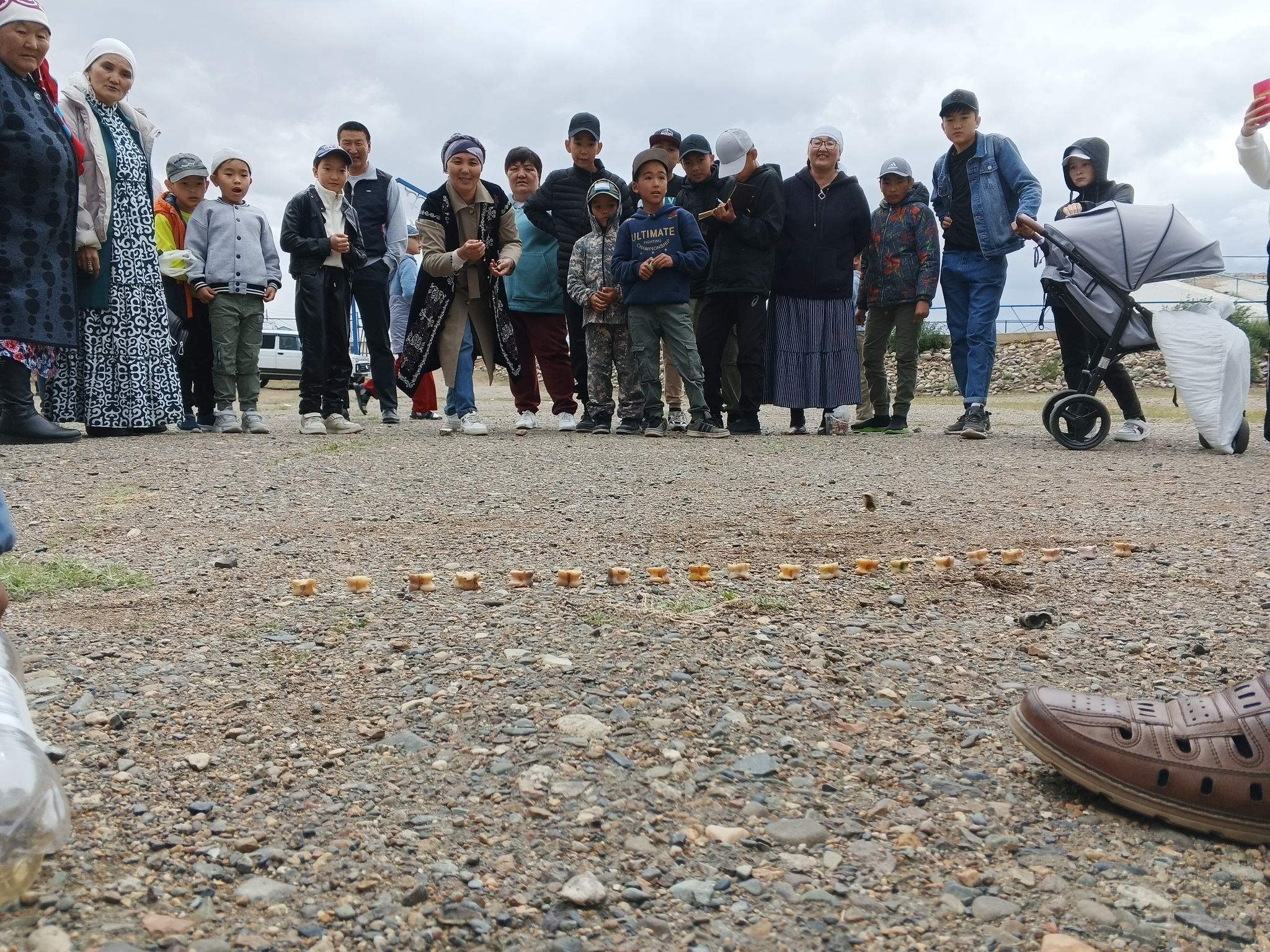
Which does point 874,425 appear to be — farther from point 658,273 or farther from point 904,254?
point 658,273

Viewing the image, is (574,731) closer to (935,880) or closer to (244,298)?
(935,880)

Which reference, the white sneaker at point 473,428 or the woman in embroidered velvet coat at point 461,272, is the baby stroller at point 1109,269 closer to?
the woman in embroidered velvet coat at point 461,272

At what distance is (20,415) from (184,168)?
220cm

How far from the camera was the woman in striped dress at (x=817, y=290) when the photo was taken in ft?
24.0

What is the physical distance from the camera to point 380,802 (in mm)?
1686

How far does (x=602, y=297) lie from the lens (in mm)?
6922

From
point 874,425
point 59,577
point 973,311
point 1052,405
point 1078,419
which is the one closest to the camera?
point 59,577

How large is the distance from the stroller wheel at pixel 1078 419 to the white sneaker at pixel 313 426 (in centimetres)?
500

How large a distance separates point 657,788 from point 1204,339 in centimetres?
611

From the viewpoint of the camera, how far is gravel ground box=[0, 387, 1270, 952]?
4.64ft

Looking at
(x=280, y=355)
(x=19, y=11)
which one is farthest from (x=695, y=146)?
(x=280, y=355)

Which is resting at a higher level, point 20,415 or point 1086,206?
point 1086,206

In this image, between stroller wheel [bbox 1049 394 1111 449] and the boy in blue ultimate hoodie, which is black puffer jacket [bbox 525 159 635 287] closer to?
the boy in blue ultimate hoodie

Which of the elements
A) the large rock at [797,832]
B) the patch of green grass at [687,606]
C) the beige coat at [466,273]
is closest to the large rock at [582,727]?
the large rock at [797,832]
